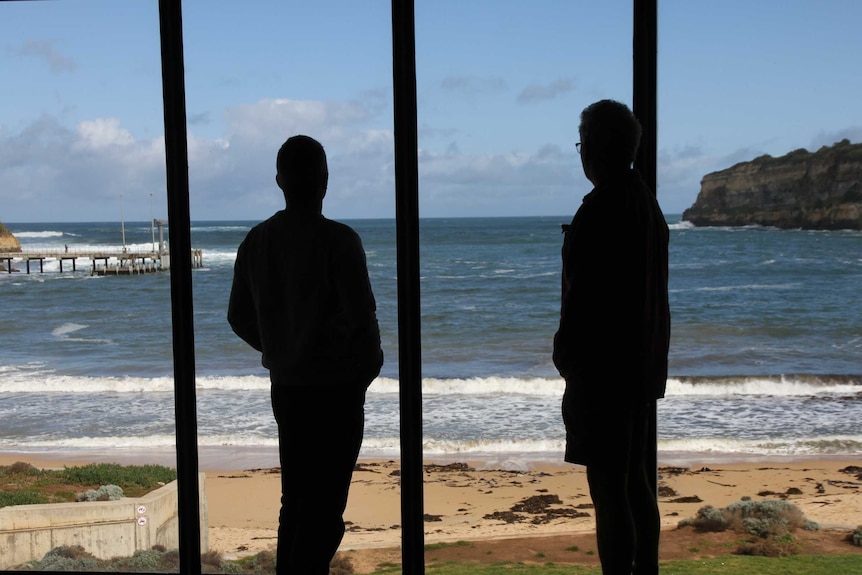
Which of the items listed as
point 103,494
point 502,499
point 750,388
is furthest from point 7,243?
point 502,499

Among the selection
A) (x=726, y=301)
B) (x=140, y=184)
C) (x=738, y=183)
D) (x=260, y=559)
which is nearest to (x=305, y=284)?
(x=260, y=559)

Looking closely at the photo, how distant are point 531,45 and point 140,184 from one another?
A: 9.37 metres

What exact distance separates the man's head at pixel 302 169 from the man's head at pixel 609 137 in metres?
0.46

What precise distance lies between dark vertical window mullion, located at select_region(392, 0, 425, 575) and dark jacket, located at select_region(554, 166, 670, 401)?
0.35 meters

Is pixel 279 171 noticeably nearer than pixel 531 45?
Yes

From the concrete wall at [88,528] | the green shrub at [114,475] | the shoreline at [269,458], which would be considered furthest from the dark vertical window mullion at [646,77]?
the green shrub at [114,475]

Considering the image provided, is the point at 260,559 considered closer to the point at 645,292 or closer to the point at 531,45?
the point at 645,292

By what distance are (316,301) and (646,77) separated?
74 cm

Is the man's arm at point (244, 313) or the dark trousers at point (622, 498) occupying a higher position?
the man's arm at point (244, 313)

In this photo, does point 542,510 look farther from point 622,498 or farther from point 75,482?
point 622,498

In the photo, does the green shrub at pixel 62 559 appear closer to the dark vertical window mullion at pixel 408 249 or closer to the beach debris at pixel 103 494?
the dark vertical window mullion at pixel 408 249

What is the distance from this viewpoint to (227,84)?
7.25 ft

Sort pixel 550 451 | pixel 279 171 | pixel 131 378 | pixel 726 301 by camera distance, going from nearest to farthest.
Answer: pixel 279 171
pixel 550 451
pixel 131 378
pixel 726 301

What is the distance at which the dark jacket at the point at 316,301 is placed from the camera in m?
1.40
